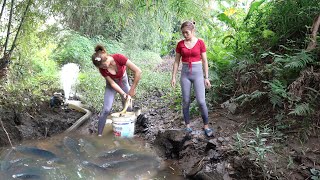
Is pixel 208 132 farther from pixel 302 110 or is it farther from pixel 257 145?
pixel 302 110

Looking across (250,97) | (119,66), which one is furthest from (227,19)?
(119,66)

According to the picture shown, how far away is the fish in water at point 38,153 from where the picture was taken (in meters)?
3.82

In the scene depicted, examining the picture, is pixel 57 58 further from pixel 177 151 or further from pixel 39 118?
pixel 177 151

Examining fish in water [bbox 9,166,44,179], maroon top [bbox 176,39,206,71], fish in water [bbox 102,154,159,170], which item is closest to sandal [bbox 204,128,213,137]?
fish in water [bbox 102,154,159,170]

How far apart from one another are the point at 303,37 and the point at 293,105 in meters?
1.29

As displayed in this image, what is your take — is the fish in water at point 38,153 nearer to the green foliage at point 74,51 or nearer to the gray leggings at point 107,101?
the gray leggings at point 107,101

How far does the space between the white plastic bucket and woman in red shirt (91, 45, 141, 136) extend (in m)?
0.24

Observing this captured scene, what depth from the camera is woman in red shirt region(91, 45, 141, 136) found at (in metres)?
4.10

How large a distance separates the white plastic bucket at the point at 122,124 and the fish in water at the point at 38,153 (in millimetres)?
916

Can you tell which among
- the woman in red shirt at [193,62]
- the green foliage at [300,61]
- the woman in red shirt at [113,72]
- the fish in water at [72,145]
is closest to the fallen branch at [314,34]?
the green foliage at [300,61]

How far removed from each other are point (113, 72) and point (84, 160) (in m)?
1.32

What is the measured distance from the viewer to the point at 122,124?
173 inches

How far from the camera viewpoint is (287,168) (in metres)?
2.96

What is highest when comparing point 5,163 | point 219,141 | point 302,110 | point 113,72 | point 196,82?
point 113,72
